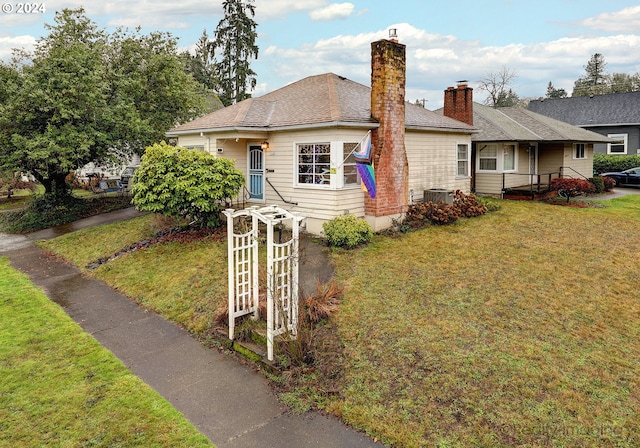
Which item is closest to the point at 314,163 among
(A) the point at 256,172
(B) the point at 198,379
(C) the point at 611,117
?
(A) the point at 256,172

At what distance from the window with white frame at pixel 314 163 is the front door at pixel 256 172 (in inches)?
74.6

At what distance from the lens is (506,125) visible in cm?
2103

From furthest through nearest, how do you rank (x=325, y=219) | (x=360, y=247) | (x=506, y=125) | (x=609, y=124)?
1. (x=609, y=124)
2. (x=506, y=125)
3. (x=325, y=219)
4. (x=360, y=247)

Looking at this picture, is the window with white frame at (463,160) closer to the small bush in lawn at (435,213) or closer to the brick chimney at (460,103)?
the brick chimney at (460,103)

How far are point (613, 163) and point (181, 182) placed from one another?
28982mm

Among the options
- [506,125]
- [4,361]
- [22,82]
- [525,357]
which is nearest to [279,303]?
[525,357]

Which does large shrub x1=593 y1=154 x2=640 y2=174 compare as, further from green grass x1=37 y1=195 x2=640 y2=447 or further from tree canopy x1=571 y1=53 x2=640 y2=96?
tree canopy x1=571 y1=53 x2=640 y2=96

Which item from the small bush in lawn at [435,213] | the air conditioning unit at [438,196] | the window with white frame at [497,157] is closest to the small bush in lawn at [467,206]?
the small bush in lawn at [435,213]

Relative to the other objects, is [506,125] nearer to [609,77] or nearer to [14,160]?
[14,160]

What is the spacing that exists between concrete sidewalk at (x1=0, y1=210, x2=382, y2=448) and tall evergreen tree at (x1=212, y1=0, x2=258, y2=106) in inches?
1154

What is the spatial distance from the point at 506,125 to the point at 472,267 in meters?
13.9

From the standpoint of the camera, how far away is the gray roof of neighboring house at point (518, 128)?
19578 millimetres

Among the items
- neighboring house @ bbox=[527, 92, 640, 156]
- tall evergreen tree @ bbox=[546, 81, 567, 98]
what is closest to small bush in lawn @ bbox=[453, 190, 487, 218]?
neighboring house @ bbox=[527, 92, 640, 156]

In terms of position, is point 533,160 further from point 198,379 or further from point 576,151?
point 198,379
